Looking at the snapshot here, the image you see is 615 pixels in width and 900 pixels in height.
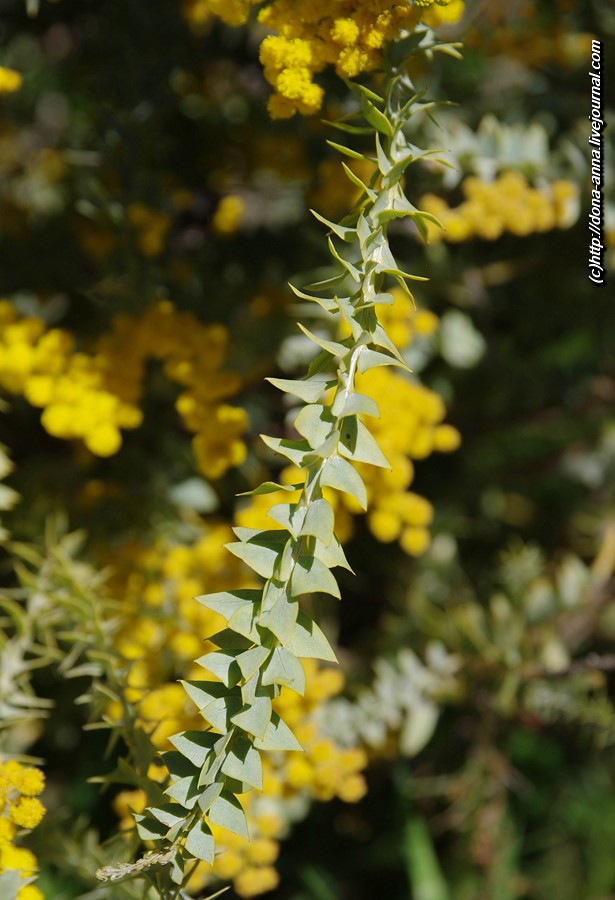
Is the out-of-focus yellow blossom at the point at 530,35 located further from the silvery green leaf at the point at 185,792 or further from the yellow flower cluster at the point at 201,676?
the silvery green leaf at the point at 185,792

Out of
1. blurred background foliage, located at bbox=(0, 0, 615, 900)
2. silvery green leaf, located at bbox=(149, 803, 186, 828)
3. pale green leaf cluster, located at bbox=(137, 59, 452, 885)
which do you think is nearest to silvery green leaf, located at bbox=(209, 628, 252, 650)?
pale green leaf cluster, located at bbox=(137, 59, 452, 885)

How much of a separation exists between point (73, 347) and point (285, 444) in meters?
0.54

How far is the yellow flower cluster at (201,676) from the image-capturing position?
0.81 m

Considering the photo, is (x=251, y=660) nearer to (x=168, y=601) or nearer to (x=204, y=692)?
(x=204, y=692)

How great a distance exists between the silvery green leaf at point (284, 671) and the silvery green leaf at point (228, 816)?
3.2 inches

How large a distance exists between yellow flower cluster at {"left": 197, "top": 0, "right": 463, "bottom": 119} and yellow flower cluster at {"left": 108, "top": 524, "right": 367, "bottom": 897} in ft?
1.30

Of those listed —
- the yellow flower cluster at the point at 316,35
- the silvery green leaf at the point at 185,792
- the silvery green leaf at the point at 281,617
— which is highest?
the yellow flower cluster at the point at 316,35

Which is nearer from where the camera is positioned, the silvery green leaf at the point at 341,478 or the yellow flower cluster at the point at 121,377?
the silvery green leaf at the point at 341,478

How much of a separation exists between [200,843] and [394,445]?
0.47 m

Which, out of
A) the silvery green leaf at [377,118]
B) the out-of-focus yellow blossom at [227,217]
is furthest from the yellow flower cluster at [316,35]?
the out-of-focus yellow blossom at [227,217]

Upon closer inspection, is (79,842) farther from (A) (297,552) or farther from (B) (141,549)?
(A) (297,552)

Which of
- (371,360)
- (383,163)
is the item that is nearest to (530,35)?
(383,163)

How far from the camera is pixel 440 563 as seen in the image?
1155 mm

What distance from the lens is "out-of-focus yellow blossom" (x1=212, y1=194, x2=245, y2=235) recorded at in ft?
3.52
